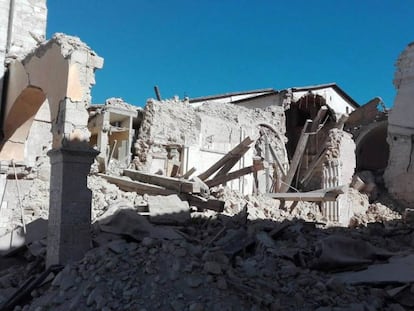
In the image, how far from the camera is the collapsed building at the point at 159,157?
623 centimetres

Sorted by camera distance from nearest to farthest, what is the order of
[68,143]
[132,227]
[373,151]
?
1. [68,143]
2. [132,227]
3. [373,151]

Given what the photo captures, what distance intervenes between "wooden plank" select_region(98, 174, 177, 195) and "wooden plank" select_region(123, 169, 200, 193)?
165 mm

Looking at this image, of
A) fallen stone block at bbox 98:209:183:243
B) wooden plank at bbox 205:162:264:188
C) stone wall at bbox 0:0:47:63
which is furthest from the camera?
wooden plank at bbox 205:162:264:188

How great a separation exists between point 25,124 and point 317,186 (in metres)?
13.3

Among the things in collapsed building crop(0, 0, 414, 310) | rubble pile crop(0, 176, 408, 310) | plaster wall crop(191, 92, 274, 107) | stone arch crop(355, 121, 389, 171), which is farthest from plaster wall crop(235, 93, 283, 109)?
rubble pile crop(0, 176, 408, 310)

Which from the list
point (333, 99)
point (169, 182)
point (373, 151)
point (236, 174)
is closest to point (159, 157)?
point (236, 174)

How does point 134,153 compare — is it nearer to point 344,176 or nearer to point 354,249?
point 344,176

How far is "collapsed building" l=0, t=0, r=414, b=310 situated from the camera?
20.4 feet

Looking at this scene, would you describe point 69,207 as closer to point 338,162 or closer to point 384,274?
point 384,274

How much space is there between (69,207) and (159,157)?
934cm

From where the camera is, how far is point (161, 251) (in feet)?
16.9

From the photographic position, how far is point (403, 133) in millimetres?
16969

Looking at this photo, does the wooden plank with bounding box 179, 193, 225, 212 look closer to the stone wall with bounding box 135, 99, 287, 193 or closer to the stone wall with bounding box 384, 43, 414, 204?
the stone wall with bounding box 135, 99, 287, 193

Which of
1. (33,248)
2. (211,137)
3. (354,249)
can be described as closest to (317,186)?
(211,137)
